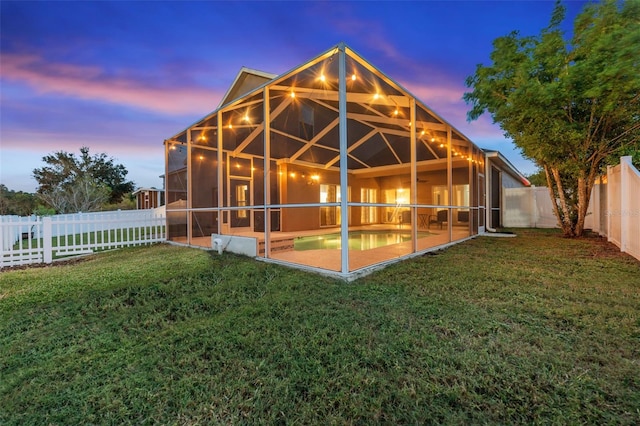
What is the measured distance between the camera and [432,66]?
10.3 meters

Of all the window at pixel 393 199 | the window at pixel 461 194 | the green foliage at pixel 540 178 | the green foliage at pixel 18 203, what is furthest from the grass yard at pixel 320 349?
the green foliage at pixel 18 203

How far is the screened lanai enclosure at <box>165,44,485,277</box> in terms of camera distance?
15.6 feet

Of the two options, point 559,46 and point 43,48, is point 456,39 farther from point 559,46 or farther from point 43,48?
point 43,48

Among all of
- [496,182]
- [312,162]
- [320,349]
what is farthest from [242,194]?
[496,182]

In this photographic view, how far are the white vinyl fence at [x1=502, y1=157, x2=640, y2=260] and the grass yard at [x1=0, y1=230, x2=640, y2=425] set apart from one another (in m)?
2.29

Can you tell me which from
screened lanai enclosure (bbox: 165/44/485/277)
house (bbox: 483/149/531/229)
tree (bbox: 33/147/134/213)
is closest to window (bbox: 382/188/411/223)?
screened lanai enclosure (bbox: 165/44/485/277)

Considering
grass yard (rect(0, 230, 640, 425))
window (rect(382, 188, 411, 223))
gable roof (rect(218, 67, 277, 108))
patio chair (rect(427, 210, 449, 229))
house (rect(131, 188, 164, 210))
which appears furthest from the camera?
house (rect(131, 188, 164, 210))

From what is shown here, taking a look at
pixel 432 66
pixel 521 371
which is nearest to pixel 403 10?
pixel 432 66

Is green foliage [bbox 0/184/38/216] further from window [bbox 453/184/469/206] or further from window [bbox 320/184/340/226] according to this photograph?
window [bbox 453/184/469/206]

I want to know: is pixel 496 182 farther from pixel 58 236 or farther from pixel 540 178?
pixel 58 236

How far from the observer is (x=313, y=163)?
1048 cm

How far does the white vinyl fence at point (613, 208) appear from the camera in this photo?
537cm

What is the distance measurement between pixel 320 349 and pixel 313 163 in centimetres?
880

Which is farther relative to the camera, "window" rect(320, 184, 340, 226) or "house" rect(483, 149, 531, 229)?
"window" rect(320, 184, 340, 226)
